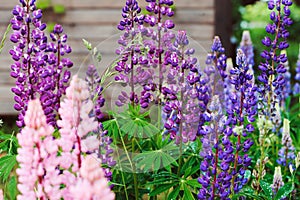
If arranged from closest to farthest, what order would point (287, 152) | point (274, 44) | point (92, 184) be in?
point (92, 184) → point (274, 44) → point (287, 152)

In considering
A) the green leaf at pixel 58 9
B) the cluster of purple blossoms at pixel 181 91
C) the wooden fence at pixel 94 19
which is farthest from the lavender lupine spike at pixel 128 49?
the green leaf at pixel 58 9

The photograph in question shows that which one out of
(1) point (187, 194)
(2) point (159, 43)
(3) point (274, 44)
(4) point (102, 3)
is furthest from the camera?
(4) point (102, 3)

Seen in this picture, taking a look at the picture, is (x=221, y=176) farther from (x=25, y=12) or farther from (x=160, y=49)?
(x=25, y=12)

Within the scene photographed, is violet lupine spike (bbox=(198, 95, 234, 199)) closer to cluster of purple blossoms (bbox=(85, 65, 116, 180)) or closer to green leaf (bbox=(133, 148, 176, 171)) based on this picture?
green leaf (bbox=(133, 148, 176, 171))

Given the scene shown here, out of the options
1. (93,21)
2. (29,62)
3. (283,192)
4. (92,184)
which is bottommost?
(283,192)

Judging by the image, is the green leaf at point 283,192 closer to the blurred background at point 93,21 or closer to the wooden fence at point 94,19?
the blurred background at point 93,21

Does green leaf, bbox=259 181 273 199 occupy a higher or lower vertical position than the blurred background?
lower

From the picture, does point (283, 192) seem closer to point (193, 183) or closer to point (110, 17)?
point (193, 183)

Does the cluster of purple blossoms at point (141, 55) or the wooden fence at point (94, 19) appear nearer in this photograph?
the cluster of purple blossoms at point (141, 55)

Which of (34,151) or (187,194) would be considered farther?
(187,194)

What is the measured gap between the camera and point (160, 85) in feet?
6.84

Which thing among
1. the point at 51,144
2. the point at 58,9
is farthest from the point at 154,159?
the point at 58,9

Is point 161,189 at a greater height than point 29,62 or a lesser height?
lesser

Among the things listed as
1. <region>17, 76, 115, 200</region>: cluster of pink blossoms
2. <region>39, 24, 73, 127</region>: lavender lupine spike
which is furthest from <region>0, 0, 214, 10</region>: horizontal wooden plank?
<region>17, 76, 115, 200</region>: cluster of pink blossoms
